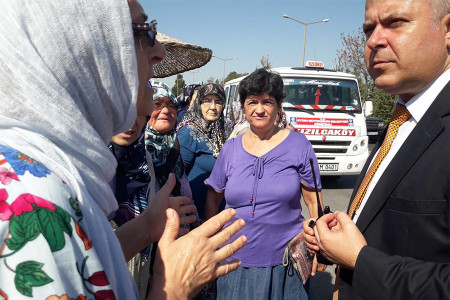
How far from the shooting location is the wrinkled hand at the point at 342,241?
139cm

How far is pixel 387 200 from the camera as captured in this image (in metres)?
1.41

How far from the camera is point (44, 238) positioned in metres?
0.66

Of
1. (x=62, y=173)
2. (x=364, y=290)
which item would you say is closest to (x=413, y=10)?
(x=364, y=290)

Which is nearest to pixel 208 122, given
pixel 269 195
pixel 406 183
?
pixel 269 195

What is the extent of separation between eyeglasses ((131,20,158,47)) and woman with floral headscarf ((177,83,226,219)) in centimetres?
216

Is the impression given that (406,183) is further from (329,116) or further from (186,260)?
(329,116)

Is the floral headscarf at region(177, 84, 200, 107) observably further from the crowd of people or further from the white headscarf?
the white headscarf

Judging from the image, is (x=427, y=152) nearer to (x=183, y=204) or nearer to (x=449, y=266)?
(x=449, y=266)

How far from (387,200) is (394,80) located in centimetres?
51

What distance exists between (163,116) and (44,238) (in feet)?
8.27

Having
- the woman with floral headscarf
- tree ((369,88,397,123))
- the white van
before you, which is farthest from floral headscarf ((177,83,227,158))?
tree ((369,88,397,123))

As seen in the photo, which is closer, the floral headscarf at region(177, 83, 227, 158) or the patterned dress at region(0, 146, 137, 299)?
the patterned dress at region(0, 146, 137, 299)

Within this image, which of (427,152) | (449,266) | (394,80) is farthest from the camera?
(394,80)

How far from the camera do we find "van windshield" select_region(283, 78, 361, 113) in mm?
7766
